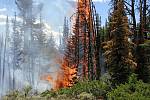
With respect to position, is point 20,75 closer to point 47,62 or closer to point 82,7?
point 47,62

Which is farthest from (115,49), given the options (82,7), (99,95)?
(82,7)

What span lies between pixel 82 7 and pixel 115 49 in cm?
2439

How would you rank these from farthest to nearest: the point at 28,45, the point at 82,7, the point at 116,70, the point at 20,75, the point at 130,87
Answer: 1. the point at 28,45
2. the point at 20,75
3. the point at 82,7
4. the point at 116,70
5. the point at 130,87

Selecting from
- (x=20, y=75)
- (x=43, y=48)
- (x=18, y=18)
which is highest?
(x=18, y=18)

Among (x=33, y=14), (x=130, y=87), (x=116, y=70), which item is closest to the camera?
(x=130, y=87)

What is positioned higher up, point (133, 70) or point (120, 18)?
point (120, 18)

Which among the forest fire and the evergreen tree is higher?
the evergreen tree

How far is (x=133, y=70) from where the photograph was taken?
26.4 meters

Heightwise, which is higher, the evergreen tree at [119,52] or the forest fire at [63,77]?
the evergreen tree at [119,52]

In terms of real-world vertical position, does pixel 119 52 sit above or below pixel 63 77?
above

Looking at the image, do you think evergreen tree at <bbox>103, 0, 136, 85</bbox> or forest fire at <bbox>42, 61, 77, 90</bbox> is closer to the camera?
evergreen tree at <bbox>103, 0, 136, 85</bbox>

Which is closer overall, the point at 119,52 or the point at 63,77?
the point at 119,52

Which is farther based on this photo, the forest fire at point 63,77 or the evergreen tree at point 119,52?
the forest fire at point 63,77

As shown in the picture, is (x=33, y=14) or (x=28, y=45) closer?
(x=28, y=45)
